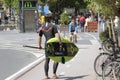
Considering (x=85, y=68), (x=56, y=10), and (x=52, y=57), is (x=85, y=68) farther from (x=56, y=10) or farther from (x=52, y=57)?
(x=56, y=10)

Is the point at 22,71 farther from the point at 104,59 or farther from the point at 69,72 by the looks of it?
the point at 104,59

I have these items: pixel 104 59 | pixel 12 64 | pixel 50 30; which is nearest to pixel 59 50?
pixel 50 30

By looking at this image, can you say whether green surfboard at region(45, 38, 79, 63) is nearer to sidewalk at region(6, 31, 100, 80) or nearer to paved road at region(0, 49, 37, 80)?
Answer: sidewalk at region(6, 31, 100, 80)

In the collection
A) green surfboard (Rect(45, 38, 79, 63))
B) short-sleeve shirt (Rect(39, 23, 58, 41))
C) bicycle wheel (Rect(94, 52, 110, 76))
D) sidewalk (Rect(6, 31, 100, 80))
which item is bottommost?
sidewalk (Rect(6, 31, 100, 80))

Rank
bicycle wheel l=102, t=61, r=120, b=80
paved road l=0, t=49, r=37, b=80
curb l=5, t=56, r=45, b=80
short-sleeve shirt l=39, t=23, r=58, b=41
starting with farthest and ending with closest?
paved road l=0, t=49, r=37, b=80 → curb l=5, t=56, r=45, b=80 → short-sleeve shirt l=39, t=23, r=58, b=41 → bicycle wheel l=102, t=61, r=120, b=80

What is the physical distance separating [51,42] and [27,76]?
197 centimetres

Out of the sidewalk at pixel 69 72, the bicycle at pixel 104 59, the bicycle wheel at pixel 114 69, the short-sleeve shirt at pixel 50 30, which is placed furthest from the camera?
the sidewalk at pixel 69 72

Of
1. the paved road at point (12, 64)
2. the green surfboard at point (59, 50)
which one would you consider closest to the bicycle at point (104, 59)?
Answer: the green surfboard at point (59, 50)

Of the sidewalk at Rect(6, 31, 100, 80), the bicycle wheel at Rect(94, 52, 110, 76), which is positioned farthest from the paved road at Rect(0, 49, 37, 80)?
the bicycle wheel at Rect(94, 52, 110, 76)

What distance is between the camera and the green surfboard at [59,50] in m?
11.6

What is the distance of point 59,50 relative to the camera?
11.8 metres

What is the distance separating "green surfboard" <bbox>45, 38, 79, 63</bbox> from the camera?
11.6 m

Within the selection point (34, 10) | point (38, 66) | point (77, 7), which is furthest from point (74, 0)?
point (38, 66)

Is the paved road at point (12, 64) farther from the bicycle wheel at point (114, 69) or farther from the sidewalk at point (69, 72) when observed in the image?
the bicycle wheel at point (114, 69)
